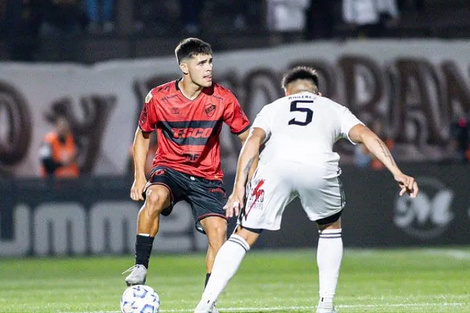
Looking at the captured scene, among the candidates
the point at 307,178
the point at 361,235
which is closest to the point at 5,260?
the point at 361,235

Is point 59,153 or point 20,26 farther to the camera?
point 20,26

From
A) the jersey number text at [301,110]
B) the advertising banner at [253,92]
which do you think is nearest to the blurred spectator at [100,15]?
the advertising banner at [253,92]

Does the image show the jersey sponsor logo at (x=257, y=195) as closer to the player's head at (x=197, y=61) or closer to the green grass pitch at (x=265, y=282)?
the player's head at (x=197, y=61)

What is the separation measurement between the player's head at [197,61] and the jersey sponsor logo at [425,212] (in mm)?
9204

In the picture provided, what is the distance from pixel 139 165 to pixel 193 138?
19.0 inches

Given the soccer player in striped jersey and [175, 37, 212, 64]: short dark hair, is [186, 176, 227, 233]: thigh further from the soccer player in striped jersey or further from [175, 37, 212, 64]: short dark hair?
[175, 37, 212, 64]: short dark hair

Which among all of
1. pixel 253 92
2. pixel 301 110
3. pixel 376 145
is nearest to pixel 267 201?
pixel 301 110

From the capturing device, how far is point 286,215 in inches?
677

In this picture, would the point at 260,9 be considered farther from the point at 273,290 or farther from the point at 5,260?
the point at 273,290

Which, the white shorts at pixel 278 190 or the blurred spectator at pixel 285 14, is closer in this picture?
the white shorts at pixel 278 190

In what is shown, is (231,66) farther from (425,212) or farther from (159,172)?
(159,172)

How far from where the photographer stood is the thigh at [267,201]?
7.68 metres

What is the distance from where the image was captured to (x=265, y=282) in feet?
40.7

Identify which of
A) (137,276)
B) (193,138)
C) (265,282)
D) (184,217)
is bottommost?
(184,217)
